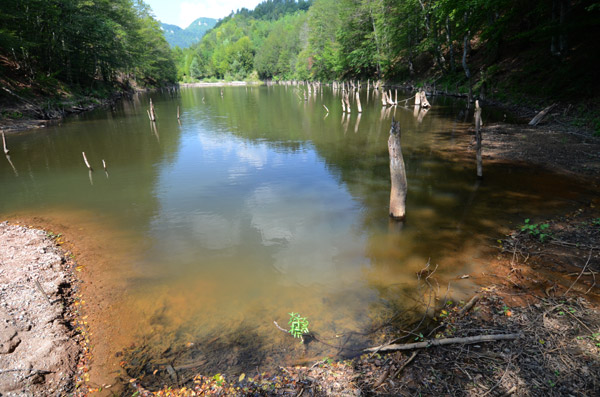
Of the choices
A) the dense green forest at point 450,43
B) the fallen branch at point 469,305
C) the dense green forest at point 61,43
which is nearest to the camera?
the fallen branch at point 469,305

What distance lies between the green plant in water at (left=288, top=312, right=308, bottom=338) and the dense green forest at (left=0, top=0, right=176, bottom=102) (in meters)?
31.9

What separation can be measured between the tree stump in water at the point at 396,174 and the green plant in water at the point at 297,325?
4.80 metres

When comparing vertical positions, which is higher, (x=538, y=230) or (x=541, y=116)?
(x=541, y=116)

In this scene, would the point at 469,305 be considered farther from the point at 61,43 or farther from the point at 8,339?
the point at 61,43

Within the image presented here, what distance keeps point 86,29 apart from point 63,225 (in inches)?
1609

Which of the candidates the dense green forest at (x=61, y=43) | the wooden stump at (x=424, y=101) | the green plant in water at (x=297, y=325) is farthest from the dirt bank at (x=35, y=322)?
the wooden stump at (x=424, y=101)

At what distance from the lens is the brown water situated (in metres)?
5.69

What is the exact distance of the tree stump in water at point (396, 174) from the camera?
27.8 feet

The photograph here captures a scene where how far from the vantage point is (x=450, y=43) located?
119 feet

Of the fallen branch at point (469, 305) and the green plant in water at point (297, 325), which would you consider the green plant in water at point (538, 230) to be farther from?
the green plant in water at point (297, 325)

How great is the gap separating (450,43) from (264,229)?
37.9m

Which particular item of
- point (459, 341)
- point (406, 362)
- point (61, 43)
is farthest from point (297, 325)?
point (61, 43)

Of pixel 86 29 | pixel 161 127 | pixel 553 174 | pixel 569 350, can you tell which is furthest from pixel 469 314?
pixel 86 29

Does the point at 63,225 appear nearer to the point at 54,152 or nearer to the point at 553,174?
the point at 54,152
